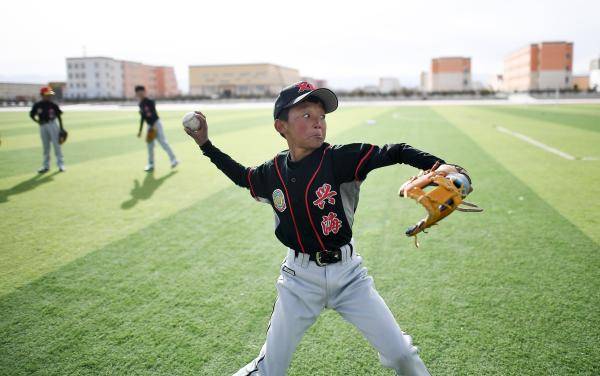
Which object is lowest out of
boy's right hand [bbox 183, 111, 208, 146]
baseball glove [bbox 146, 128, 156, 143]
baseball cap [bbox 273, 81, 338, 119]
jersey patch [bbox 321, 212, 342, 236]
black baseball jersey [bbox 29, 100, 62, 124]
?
jersey patch [bbox 321, 212, 342, 236]

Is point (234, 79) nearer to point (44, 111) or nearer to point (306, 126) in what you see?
point (44, 111)

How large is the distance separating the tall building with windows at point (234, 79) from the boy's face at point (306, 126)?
99.2m

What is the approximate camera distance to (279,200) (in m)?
2.55

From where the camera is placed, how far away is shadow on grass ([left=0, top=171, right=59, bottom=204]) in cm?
815

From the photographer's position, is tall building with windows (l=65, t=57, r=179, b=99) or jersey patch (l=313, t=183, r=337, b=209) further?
tall building with windows (l=65, t=57, r=179, b=99)

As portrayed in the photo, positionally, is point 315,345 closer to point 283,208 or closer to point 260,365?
point 260,365

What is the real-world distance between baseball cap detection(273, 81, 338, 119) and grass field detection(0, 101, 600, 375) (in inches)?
73.7

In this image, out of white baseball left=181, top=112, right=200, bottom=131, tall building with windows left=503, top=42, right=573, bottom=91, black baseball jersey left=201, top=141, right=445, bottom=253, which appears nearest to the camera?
black baseball jersey left=201, top=141, right=445, bottom=253

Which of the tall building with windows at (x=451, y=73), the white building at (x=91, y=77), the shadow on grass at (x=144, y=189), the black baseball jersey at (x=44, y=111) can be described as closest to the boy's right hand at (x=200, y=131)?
the shadow on grass at (x=144, y=189)

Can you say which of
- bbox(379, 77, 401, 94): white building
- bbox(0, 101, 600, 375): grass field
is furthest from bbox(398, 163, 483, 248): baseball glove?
bbox(379, 77, 401, 94): white building

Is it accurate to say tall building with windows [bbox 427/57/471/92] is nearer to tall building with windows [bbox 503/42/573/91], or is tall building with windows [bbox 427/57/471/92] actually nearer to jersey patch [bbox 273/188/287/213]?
tall building with windows [bbox 503/42/573/91]

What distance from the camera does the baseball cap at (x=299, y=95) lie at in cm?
239

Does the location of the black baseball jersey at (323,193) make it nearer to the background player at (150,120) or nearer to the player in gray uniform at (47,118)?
the background player at (150,120)

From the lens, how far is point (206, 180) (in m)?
9.16
